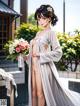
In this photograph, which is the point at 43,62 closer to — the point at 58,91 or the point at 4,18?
the point at 58,91

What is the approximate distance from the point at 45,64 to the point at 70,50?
780cm

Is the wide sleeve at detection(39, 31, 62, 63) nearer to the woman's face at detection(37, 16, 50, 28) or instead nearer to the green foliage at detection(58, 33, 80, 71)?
the woman's face at detection(37, 16, 50, 28)

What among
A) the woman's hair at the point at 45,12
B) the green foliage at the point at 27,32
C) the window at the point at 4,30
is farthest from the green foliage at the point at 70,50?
the woman's hair at the point at 45,12

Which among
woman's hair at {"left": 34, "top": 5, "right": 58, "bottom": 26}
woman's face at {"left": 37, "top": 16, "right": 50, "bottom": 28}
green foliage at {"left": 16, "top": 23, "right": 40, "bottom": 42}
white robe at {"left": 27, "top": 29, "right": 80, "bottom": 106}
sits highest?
green foliage at {"left": 16, "top": 23, "right": 40, "bottom": 42}

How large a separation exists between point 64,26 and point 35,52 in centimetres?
1930

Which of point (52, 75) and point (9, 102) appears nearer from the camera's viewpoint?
point (52, 75)

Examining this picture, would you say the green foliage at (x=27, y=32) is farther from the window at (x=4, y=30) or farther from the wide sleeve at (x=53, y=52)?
the wide sleeve at (x=53, y=52)

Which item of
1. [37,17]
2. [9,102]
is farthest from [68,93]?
[9,102]

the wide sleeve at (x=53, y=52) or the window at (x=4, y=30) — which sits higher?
the window at (x=4, y=30)

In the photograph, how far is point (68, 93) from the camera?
4691mm

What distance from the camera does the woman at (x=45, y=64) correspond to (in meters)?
4.50

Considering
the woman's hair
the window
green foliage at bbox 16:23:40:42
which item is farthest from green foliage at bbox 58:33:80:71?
the woman's hair

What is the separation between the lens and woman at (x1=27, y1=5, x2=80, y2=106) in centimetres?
450

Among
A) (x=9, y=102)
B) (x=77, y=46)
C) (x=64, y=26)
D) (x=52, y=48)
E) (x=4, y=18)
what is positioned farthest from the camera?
(x=64, y=26)
